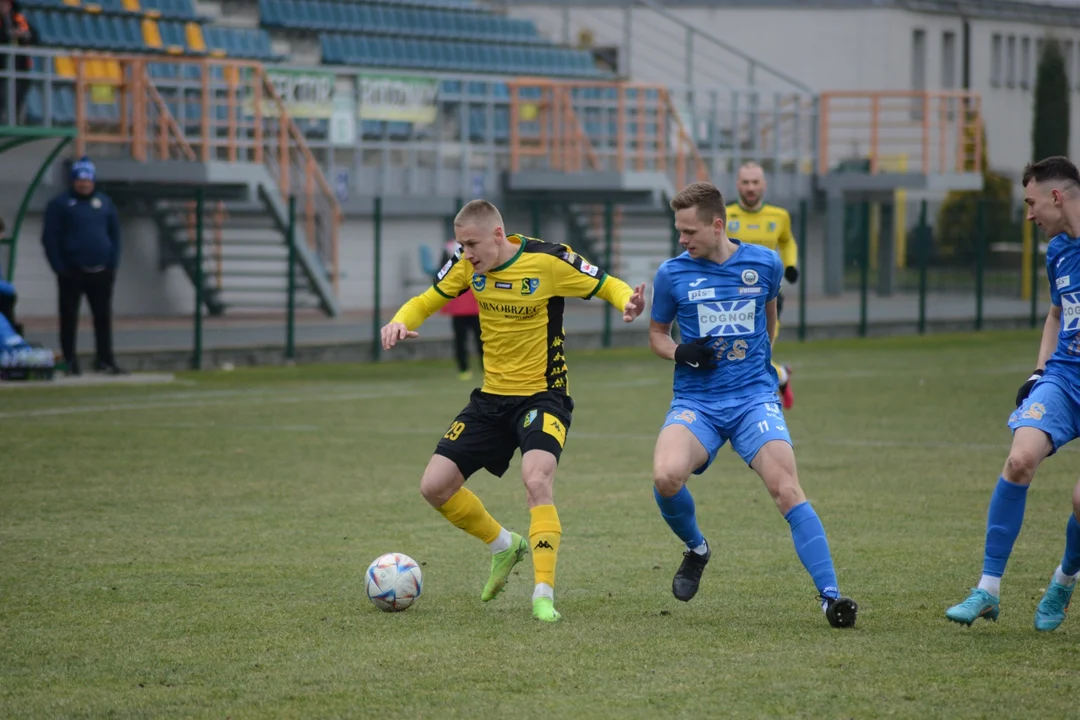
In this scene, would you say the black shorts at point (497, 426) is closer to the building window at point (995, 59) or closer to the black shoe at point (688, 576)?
the black shoe at point (688, 576)

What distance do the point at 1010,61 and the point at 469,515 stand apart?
51.1m

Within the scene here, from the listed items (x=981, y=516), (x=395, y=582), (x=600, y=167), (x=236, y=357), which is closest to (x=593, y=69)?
(x=600, y=167)

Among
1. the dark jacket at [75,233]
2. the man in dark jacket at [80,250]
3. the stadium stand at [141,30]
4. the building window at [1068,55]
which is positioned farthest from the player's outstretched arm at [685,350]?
the building window at [1068,55]

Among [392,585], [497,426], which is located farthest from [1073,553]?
[392,585]

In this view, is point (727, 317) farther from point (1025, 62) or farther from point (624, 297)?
point (1025, 62)

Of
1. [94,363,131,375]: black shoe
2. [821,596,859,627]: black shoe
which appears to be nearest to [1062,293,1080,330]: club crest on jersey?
[821,596,859,627]: black shoe

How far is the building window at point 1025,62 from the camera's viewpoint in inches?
2159

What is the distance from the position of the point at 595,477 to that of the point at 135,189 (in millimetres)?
13700

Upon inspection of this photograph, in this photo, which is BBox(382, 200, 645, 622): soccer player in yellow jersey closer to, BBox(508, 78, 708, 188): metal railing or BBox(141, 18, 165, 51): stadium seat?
BBox(141, 18, 165, 51): stadium seat

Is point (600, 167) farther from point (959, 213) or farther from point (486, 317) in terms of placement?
point (486, 317)

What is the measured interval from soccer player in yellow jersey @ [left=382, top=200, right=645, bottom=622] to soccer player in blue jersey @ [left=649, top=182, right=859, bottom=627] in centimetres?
28

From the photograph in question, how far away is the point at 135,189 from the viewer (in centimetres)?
2302

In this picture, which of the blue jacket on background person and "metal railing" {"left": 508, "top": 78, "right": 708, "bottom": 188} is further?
"metal railing" {"left": 508, "top": 78, "right": 708, "bottom": 188}

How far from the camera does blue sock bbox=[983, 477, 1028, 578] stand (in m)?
6.42
